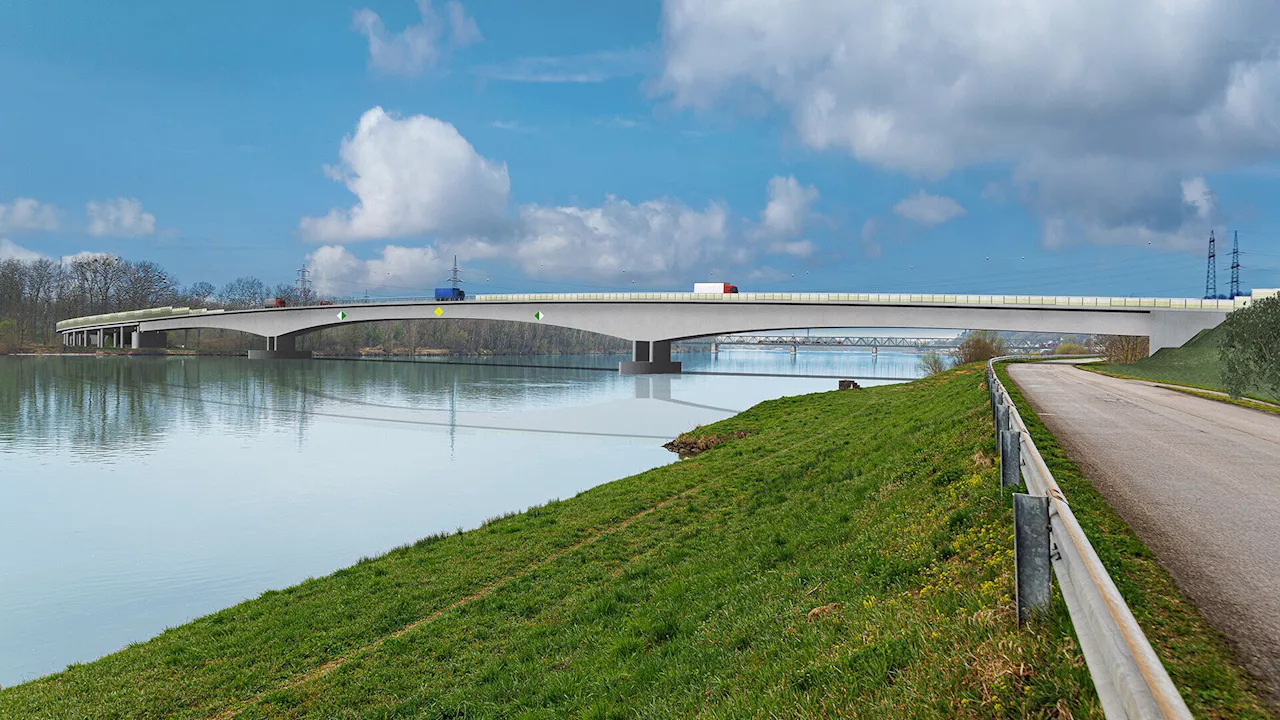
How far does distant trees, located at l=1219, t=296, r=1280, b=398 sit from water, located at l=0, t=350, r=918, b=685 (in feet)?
71.5

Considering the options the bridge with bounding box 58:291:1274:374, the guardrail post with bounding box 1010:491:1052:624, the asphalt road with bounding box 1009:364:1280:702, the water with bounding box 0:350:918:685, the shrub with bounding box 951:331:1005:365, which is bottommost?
the water with bounding box 0:350:918:685

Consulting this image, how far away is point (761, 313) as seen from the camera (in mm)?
75438

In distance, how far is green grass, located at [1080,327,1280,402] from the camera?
42.8m

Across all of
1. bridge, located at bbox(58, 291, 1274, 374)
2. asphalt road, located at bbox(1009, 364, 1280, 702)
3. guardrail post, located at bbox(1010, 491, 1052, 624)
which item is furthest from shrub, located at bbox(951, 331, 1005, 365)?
guardrail post, located at bbox(1010, 491, 1052, 624)

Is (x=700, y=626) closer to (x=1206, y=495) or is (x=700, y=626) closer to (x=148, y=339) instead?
(x=1206, y=495)

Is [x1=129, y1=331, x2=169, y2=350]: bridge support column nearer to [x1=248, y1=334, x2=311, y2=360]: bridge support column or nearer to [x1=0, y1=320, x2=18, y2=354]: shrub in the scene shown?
[x1=0, y1=320, x2=18, y2=354]: shrub

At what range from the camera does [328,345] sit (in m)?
154

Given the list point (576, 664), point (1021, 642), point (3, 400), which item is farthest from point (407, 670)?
point (3, 400)

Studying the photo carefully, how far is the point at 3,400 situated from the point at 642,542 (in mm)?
53492

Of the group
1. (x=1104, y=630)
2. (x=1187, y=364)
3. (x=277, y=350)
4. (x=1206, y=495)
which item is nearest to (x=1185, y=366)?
(x=1187, y=364)

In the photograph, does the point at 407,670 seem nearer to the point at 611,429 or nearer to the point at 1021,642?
the point at 1021,642

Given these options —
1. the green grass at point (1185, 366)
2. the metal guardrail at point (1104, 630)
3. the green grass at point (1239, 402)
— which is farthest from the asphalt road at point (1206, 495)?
the green grass at point (1185, 366)

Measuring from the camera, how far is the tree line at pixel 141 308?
13488 centimetres

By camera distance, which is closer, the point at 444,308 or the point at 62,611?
the point at 62,611
